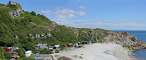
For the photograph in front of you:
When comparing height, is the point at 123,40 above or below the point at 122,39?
below

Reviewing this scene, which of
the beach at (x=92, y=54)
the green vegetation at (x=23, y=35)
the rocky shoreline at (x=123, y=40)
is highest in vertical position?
the green vegetation at (x=23, y=35)

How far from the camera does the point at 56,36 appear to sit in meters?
126

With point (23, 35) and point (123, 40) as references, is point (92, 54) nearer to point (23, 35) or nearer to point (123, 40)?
point (23, 35)

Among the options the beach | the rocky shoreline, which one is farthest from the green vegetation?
the rocky shoreline

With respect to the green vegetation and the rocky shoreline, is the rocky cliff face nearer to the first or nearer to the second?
the rocky shoreline

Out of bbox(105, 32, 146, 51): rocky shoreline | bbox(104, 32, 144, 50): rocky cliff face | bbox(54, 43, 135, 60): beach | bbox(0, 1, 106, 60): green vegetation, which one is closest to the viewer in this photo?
bbox(0, 1, 106, 60): green vegetation

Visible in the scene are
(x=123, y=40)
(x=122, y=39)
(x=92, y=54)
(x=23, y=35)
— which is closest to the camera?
(x=92, y=54)

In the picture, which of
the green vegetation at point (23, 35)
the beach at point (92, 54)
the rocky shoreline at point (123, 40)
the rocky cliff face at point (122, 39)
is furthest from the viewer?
the rocky cliff face at point (122, 39)

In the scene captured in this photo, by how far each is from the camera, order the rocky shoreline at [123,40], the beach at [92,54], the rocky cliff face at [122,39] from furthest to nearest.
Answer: the rocky cliff face at [122,39] → the rocky shoreline at [123,40] → the beach at [92,54]

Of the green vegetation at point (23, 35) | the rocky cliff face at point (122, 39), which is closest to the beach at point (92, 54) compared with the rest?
the green vegetation at point (23, 35)

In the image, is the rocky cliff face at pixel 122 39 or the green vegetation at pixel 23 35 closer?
the green vegetation at pixel 23 35

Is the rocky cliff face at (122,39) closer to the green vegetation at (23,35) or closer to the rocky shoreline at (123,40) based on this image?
the rocky shoreline at (123,40)

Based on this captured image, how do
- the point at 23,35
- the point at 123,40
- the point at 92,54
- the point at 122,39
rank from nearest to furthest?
the point at 92,54 → the point at 23,35 → the point at 123,40 → the point at 122,39

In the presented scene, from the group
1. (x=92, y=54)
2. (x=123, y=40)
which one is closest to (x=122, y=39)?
(x=123, y=40)
